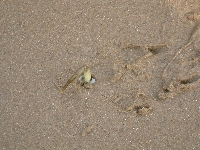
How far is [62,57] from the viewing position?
208 cm

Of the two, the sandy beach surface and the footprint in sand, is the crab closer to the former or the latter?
the sandy beach surface

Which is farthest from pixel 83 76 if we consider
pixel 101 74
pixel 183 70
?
pixel 183 70

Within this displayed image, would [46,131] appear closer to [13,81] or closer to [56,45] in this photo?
[13,81]

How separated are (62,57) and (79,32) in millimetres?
183

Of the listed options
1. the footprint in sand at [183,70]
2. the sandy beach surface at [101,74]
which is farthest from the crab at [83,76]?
the footprint in sand at [183,70]

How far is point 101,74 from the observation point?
2018 mm

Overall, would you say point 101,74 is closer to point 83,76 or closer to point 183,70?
point 83,76

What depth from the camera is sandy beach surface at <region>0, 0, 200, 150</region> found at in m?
1.88

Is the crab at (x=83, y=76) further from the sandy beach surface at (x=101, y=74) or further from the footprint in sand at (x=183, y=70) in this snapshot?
the footprint in sand at (x=183, y=70)

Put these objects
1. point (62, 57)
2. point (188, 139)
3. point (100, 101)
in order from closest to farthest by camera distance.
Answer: point (188, 139) → point (100, 101) → point (62, 57)

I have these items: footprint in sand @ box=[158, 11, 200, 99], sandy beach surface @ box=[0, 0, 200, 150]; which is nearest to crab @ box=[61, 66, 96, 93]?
sandy beach surface @ box=[0, 0, 200, 150]

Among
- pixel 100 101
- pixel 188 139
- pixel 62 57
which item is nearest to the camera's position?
pixel 188 139

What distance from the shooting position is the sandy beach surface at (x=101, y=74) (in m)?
1.88

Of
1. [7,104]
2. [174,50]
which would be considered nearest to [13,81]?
[7,104]
